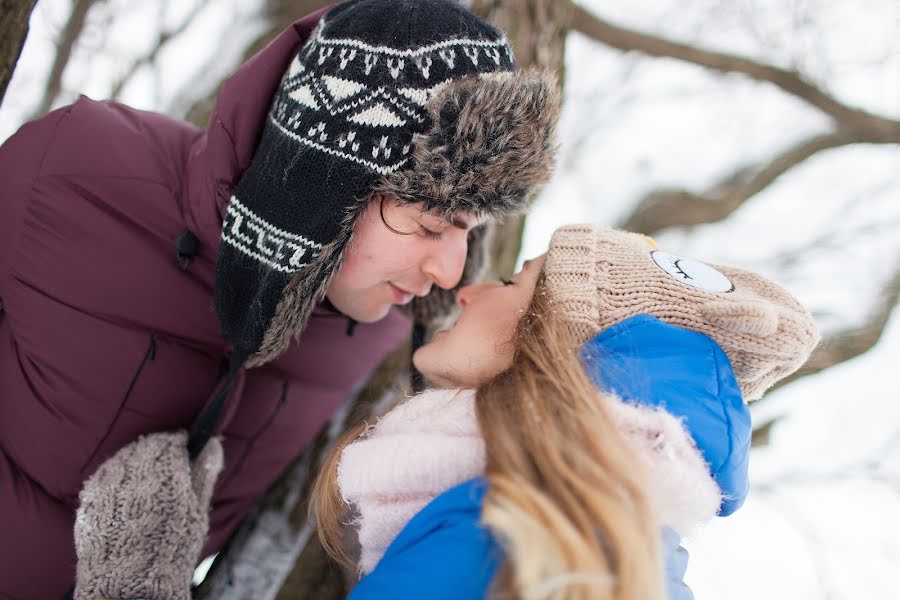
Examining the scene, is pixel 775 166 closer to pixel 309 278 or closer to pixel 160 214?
pixel 309 278

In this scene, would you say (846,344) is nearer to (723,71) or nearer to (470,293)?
(723,71)

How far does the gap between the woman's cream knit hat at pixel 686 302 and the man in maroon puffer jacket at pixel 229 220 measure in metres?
0.31

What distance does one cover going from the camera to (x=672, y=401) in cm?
121

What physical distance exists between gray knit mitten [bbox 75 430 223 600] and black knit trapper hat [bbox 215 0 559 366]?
0.43 metres

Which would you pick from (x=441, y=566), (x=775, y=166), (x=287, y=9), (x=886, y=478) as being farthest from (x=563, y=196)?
(x=441, y=566)

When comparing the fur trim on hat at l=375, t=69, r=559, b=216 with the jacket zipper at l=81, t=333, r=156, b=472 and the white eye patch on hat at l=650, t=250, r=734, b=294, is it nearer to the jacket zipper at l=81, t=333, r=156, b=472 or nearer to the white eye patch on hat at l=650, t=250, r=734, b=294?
Result: the white eye patch on hat at l=650, t=250, r=734, b=294

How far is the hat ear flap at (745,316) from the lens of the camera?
1222 millimetres

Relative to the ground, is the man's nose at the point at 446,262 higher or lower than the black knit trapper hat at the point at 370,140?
lower

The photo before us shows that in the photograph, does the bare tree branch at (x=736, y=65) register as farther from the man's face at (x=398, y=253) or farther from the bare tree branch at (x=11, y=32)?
the bare tree branch at (x=11, y=32)

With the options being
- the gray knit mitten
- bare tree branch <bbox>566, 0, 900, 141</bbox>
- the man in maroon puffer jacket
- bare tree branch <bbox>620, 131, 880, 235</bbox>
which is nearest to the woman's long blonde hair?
the man in maroon puffer jacket

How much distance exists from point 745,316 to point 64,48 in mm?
4248

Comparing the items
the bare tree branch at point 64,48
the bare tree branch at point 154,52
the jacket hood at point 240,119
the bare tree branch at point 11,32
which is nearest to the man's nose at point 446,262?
the jacket hood at point 240,119

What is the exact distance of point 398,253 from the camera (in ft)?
5.25

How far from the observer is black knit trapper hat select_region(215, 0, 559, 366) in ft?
4.68
